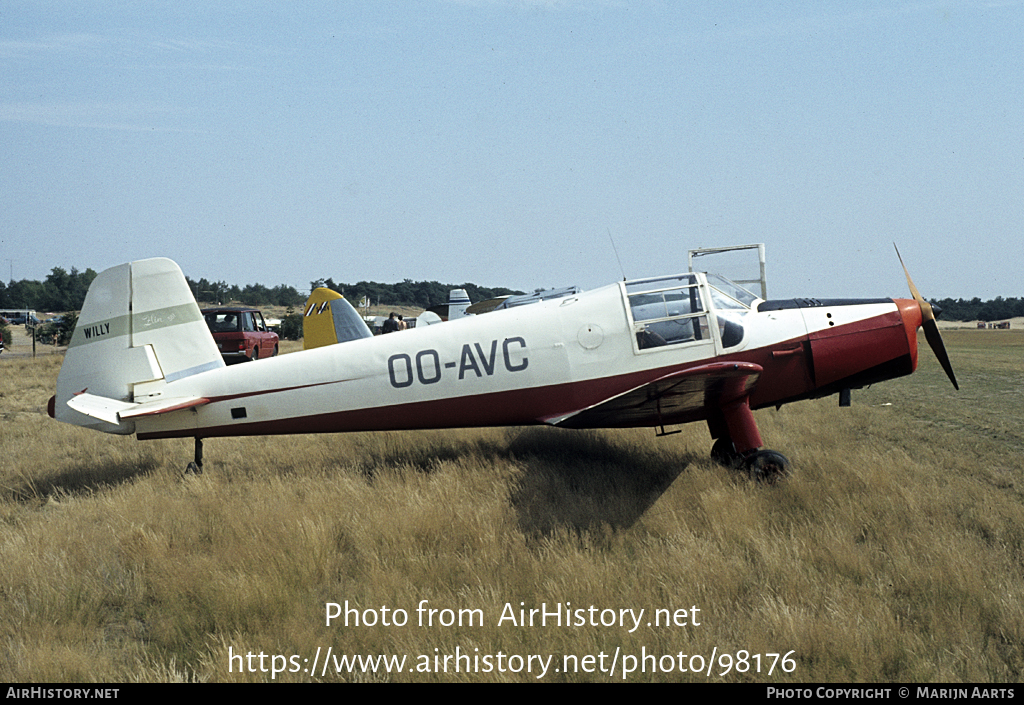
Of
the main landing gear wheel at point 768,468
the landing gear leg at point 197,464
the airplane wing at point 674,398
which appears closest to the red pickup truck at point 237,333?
the landing gear leg at point 197,464

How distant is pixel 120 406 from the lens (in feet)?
20.7

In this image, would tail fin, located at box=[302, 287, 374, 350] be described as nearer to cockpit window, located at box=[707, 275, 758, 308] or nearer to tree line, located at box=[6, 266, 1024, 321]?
cockpit window, located at box=[707, 275, 758, 308]

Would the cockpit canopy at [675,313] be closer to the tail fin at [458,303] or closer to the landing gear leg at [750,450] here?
the landing gear leg at [750,450]

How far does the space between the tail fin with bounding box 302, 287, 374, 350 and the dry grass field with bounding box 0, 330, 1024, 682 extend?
201 inches

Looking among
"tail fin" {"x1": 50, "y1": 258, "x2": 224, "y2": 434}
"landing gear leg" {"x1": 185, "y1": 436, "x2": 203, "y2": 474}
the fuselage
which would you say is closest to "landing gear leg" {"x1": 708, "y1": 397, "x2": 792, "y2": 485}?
the fuselage

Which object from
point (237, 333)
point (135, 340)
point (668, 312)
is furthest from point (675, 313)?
point (237, 333)

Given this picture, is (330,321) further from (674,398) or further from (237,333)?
(674,398)

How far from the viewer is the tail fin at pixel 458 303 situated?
22.2m

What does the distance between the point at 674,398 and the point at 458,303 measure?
18.3 metres

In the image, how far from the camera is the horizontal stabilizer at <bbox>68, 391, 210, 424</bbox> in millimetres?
6098

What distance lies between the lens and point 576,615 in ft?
11.9

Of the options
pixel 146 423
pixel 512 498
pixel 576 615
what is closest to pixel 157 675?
pixel 576 615

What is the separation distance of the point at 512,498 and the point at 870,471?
3.39 meters

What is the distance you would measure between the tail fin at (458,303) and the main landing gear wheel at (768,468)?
16.7 metres
